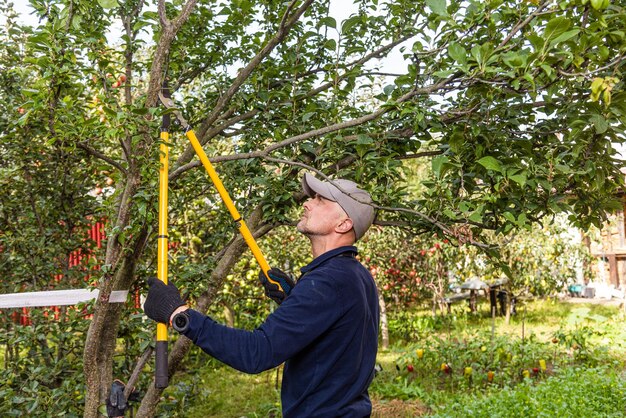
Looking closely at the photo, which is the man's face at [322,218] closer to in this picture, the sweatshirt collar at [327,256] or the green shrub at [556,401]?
the sweatshirt collar at [327,256]

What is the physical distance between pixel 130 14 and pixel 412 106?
194 centimetres

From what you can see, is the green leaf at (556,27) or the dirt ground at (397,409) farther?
the dirt ground at (397,409)

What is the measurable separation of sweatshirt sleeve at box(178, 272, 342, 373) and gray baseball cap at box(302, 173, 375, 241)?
0.43 m

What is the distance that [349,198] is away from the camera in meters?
2.60

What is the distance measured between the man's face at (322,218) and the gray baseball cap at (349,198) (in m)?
0.03

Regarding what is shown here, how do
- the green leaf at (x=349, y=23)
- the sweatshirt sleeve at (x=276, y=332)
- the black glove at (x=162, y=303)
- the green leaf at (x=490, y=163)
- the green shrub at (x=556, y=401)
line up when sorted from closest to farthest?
the sweatshirt sleeve at (x=276, y=332)
the black glove at (x=162, y=303)
the green leaf at (x=490, y=163)
the green leaf at (x=349, y=23)
the green shrub at (x=556, y=401)

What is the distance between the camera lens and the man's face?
8.43 feet

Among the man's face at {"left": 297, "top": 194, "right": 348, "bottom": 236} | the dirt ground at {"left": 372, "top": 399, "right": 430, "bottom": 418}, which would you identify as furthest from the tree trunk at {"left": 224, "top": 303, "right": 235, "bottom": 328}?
the man's face at {"left": 297, "top": 194, "right": 348, "bottom": 236}

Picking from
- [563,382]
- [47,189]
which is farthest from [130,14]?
[563,382]

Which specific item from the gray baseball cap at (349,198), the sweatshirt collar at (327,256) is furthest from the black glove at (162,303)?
the gray baseball cap at (349,198)

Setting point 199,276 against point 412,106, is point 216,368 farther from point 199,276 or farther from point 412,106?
point 412,106

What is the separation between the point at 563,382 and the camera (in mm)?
6137

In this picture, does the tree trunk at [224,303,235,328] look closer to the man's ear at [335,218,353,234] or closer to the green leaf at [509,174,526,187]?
the man's ear at [335,218,353,234]

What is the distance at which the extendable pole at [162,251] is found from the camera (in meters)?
2.34
